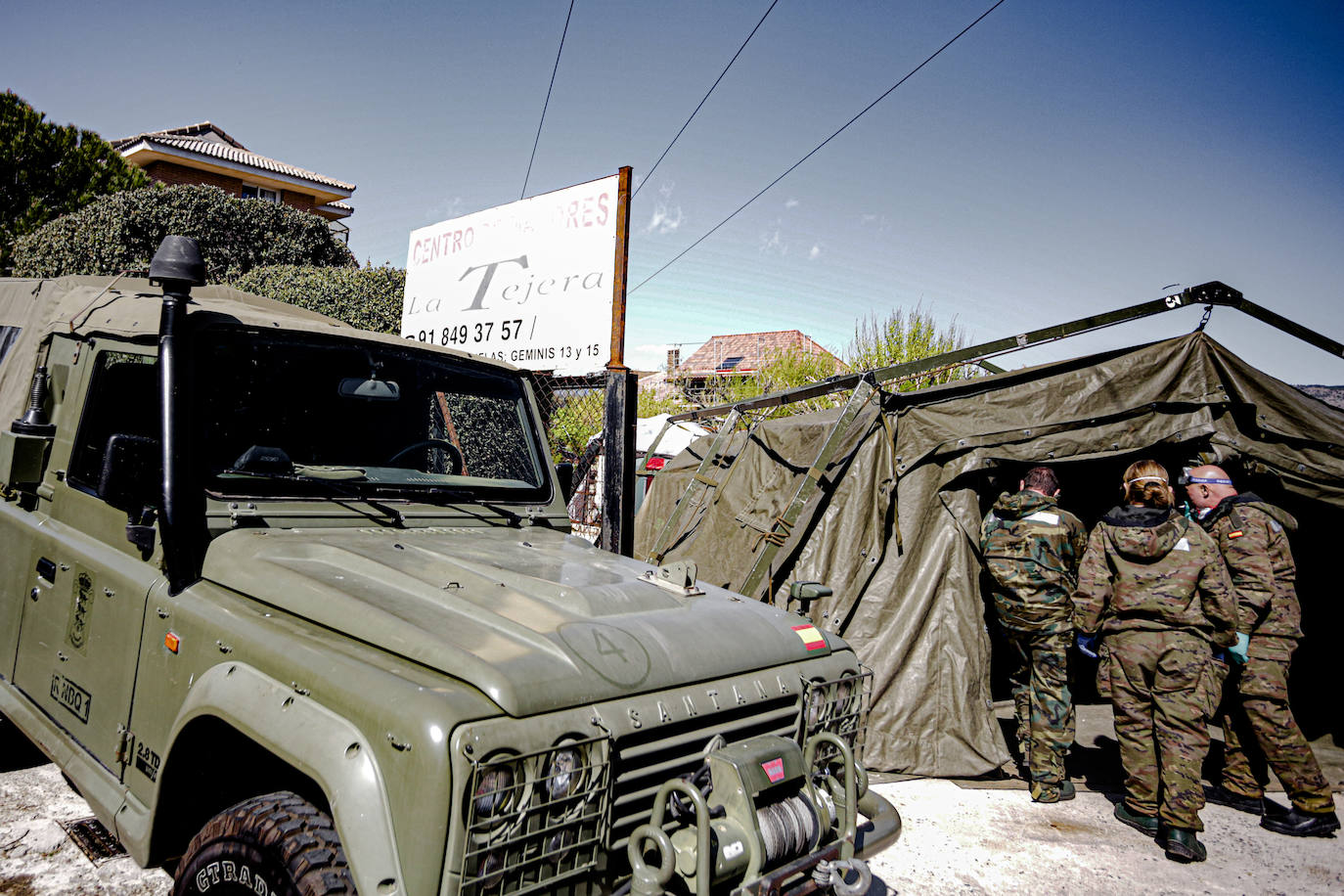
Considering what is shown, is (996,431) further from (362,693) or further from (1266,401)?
(362,693)

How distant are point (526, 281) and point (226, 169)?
27547 millimetres

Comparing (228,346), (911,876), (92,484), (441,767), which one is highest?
(228,346)

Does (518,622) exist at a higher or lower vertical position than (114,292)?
lower

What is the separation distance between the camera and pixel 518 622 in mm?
2182

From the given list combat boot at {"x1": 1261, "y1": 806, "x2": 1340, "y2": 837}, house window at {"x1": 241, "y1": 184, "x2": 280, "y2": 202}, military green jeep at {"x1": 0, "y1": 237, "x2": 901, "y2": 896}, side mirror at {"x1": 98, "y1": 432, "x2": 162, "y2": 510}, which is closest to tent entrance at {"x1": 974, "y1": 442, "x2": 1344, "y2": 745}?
combat boot at {"x1": 1261, "y1": 806, "x2": 1340, "y2": 837}

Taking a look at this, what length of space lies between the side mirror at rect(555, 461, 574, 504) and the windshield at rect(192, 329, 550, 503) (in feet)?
0.29

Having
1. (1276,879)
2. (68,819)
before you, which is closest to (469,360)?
(68,819)

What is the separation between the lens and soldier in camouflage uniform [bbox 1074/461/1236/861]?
14.1ft

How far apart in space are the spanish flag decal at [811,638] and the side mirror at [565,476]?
4.79 ft

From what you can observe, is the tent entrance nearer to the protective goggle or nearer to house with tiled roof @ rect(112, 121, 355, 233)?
the protective goggle

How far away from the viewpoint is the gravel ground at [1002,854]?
327cm

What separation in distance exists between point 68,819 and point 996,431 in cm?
554

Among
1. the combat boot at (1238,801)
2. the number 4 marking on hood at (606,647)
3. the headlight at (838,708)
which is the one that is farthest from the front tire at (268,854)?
the combat boot at (1238,801)

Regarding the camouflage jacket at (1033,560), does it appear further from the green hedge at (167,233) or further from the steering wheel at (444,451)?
the green hedge at (167,233)
